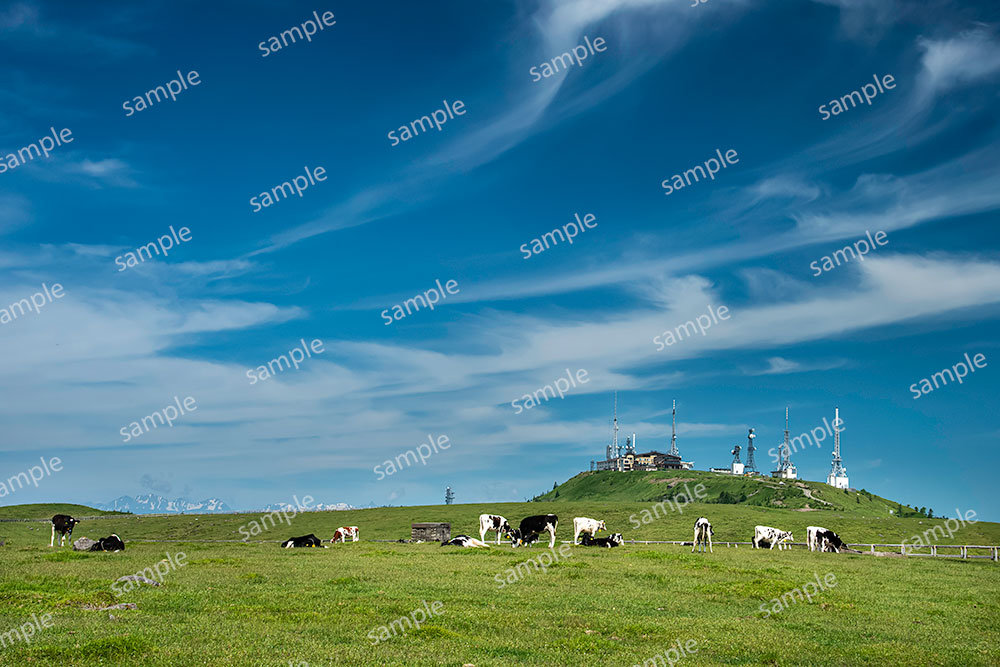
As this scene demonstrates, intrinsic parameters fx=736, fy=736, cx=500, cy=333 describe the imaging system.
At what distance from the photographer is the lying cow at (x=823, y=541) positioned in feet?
161

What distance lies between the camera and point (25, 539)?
5644 centimetres

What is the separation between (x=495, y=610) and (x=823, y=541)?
125 ft

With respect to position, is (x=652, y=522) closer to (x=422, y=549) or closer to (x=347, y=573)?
(x=422, y=549)

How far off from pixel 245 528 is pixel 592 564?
2176 inches

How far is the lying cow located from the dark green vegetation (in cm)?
1060

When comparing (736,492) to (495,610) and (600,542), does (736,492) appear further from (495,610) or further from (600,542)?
(495,610)

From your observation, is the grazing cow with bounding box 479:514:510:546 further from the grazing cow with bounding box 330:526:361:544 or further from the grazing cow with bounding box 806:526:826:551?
the grazing cow with bounding box 806:526:826:551

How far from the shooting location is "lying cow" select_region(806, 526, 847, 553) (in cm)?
4909

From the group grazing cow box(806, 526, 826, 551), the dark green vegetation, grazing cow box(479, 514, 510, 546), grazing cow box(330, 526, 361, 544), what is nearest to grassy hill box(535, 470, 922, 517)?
grazing cow box(806, 526, 826, 551)

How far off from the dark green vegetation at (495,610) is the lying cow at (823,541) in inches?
417

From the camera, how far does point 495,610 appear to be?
19641mm

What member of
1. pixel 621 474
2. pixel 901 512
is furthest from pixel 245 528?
pixel 621 474

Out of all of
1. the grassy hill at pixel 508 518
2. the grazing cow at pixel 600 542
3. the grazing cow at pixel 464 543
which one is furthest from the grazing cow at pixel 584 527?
the grassy hill at pixel 508 518

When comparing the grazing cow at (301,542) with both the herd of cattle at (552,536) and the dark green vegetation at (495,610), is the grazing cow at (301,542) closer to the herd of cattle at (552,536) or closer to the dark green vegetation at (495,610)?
the herd of cattle at (552,536)
